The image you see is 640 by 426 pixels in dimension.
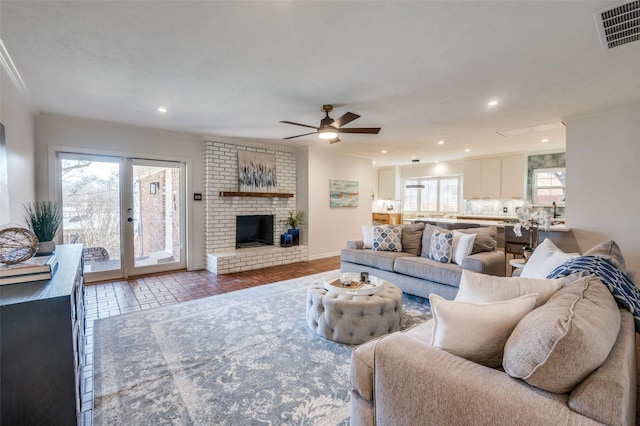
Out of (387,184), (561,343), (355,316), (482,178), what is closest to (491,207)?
(482,178)

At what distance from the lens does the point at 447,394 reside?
106cm

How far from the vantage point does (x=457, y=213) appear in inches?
342

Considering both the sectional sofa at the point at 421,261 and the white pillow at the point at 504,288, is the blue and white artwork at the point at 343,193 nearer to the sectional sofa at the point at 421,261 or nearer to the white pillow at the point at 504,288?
the sectional sofa at the point at 421,261

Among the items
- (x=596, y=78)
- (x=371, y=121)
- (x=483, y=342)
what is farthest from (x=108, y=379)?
(x=596, y=78)

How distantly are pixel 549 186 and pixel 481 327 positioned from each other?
760 cm

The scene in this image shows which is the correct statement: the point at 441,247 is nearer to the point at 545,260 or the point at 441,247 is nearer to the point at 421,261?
the point at 421,261

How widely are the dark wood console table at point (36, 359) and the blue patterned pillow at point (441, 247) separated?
11.9 feet

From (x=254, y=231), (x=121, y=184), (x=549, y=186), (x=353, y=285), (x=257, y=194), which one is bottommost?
(x=353, y=285)

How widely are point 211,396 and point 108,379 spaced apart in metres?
0.83

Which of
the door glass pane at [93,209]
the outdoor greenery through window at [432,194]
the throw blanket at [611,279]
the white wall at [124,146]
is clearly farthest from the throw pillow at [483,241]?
the door glass pane at [93,209]

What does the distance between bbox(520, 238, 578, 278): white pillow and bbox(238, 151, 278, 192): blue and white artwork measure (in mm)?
4717

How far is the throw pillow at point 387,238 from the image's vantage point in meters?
4.38

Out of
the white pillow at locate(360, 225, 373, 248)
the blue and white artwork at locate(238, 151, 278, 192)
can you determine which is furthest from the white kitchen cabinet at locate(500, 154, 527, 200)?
the blue and white artwork at locate(238, 151, 278, 192)

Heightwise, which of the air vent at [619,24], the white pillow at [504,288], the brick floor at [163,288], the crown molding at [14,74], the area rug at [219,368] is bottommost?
the area rug at [219,368]
